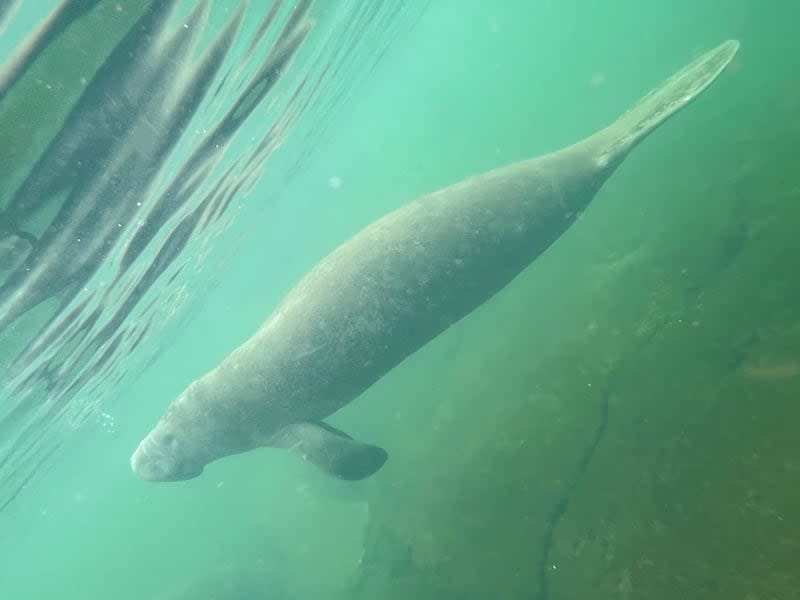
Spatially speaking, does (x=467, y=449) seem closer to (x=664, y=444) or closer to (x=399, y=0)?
(x=664, y=444)

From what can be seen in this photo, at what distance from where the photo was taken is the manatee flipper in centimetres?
756

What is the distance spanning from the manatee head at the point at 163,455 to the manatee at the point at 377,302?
1.9 inches

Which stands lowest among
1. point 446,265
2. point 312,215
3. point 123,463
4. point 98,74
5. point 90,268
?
point 123,463

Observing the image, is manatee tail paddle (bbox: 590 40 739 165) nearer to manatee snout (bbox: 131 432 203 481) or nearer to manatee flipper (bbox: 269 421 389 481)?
manatee flipper (bbox: 269 421 389 481)

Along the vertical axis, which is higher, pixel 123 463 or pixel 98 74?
pixel 98 74

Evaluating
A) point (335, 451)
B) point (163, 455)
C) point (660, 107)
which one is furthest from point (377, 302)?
point (660, 107)

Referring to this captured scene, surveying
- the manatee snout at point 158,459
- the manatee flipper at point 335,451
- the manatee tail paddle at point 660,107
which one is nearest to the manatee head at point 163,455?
the manatee snout at point 158,459

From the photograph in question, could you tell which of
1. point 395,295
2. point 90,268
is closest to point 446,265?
point 395,295

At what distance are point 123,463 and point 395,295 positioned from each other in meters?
76.0

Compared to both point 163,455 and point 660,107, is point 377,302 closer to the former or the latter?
point 163,455

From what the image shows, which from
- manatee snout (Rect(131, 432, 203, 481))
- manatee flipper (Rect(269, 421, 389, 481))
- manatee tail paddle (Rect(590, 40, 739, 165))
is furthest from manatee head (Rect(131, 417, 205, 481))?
manatee tail paddle (Rect(590, 40, 739, 165))

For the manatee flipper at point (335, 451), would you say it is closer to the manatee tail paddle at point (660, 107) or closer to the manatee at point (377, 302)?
the manatee at point (377, 302)

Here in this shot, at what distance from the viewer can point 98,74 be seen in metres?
5.96

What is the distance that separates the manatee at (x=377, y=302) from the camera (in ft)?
24.1
